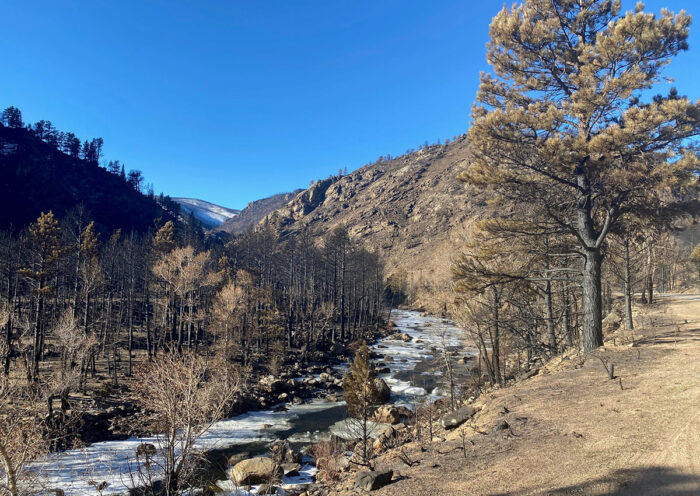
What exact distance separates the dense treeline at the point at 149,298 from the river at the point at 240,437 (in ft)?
14.3

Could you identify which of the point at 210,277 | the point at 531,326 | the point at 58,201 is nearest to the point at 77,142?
the point at 58,201

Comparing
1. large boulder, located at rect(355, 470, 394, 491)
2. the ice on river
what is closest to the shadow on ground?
large boulder, located at rect(355, 470, 394, 491)

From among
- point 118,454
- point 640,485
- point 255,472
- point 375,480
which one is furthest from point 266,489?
point 640,485

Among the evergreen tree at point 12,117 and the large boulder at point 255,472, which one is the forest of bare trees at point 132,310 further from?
the evergreen tree at point 12,117

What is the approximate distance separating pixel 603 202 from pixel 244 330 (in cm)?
3486

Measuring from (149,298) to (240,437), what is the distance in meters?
36.6

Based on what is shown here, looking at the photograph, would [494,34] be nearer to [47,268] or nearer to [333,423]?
[333,423]

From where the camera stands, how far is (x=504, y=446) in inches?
332

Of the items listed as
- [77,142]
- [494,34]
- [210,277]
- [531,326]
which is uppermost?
[77,142]

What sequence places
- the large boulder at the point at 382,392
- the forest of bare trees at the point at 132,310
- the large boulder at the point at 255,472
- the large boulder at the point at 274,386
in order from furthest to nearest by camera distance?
the large boulder at the point at 274,386 → the large boulder at the point at 382,392 → the forest of bare trees at the point at 132,310 → the large boulder at the point at 255,472

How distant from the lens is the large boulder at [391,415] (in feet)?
70.1

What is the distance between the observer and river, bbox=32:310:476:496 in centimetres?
1599

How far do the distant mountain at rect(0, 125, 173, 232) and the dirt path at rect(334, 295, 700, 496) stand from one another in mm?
109148

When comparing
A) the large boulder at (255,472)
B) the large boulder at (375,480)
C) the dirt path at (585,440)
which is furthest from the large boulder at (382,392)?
the large boulder at (375,480)
